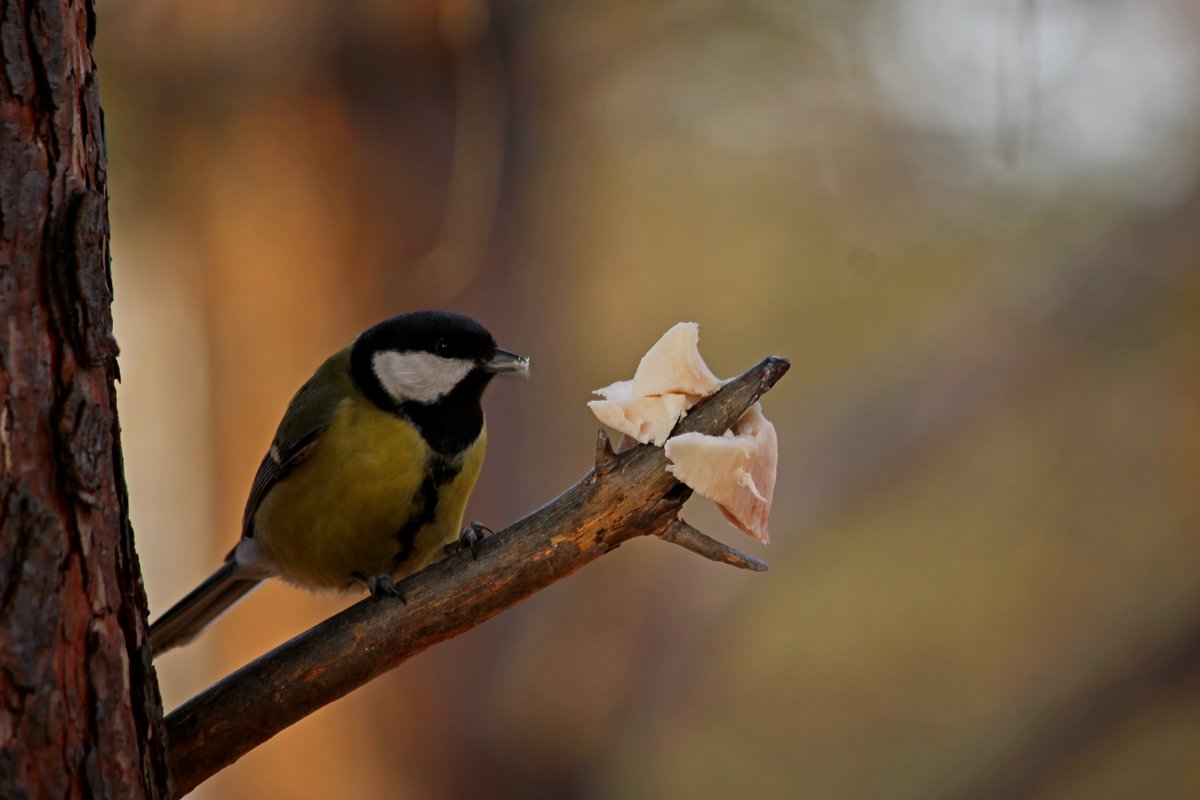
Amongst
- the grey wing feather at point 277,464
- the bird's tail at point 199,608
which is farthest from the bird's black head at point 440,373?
the bird's tail at point 199,608

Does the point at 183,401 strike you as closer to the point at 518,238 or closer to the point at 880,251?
the point at 518,238

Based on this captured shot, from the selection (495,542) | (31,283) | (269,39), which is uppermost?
(269,39)

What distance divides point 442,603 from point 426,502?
737mm

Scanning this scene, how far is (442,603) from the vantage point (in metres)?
1.60

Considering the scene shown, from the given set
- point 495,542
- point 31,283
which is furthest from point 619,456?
point 31,283

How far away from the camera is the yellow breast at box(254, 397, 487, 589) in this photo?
2.31 m

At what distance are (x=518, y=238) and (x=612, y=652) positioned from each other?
4.68ft

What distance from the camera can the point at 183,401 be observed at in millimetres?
4598

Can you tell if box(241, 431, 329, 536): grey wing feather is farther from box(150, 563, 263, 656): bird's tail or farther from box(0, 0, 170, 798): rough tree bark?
box(0, 0, 170, 798): rough tree bark

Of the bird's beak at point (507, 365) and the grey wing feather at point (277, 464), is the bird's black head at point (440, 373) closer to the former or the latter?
the bird's beak at point (507, 365)

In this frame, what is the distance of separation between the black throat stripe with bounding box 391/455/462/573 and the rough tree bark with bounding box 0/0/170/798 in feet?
3.09

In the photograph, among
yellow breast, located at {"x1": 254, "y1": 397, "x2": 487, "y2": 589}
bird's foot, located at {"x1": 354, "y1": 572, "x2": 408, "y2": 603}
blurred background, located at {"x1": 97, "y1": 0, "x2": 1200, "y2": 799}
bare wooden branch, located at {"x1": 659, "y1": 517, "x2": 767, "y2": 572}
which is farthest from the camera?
blurred background, located at {"x1": 97, "y1": 0, "x2": 1200, "y2": 799}

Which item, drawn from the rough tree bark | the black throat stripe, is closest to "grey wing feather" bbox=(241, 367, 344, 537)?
the black throat stripe

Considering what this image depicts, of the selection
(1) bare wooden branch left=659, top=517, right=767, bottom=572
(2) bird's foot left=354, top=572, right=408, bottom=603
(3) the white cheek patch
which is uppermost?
(3) the white cheek patch
